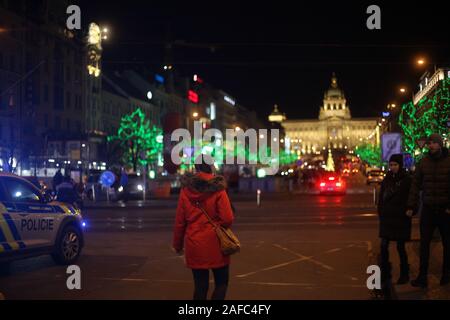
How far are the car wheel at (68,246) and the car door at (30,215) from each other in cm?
26

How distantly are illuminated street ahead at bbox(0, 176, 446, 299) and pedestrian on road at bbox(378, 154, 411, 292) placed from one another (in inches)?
23.1

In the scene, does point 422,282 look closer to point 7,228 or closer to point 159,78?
point 7,228

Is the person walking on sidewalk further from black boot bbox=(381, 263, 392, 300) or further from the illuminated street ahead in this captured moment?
the illuminated street ahead

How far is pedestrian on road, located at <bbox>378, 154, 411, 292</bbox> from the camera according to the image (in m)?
9.41

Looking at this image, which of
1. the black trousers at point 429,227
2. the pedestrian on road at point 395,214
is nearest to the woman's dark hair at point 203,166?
the pedestrian on road at point 395,214

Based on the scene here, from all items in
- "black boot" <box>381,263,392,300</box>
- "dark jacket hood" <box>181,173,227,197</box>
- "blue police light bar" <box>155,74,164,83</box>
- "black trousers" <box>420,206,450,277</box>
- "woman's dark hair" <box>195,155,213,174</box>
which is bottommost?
"black boot" <box>381,263,392,300</box>

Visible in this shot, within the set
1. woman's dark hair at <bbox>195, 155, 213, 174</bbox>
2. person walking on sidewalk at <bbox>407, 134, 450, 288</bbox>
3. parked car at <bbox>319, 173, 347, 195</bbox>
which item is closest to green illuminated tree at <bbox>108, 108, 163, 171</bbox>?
parked car at <bbox>319, 173, 347, 195</bbox>

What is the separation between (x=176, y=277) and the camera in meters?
11.2

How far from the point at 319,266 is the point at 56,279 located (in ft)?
15.3

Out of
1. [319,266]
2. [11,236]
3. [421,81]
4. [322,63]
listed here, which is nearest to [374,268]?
[319,266]

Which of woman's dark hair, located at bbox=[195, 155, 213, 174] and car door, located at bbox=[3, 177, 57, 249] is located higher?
woman's dark hair, located at bbox=[195, 155, 213, 174]

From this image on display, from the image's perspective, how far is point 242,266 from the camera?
12.4 m

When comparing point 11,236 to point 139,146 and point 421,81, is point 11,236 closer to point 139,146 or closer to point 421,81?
point 139,146
